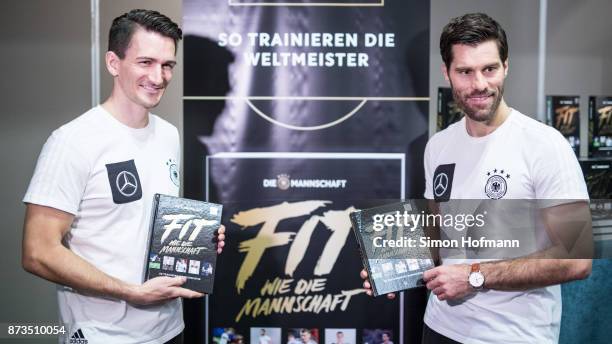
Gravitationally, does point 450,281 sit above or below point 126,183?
below

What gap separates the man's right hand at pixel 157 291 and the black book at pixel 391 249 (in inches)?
Answer: 25.8

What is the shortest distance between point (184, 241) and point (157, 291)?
0.70 ft

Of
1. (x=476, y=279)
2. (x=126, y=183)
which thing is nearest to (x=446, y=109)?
(x=476, y=279)

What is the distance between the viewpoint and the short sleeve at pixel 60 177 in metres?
2.04

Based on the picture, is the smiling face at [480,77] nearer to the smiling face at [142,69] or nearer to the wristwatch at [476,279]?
the wristwatch at [476,279]

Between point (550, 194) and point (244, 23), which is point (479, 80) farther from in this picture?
point (244, 23)

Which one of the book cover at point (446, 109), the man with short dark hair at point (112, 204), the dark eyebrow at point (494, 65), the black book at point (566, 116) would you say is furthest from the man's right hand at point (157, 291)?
the black book at point (566, 116)

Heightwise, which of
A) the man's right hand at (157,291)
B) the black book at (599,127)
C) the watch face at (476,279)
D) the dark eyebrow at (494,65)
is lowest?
the man's right hand at (157,291)

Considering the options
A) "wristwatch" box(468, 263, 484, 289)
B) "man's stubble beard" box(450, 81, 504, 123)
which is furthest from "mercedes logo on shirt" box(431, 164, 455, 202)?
"wristwatch" box(468, 263, 484, 289)

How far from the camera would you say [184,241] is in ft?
7.53

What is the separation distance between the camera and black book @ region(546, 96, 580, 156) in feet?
10.2

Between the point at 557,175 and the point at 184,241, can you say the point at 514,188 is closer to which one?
the point at 557,175

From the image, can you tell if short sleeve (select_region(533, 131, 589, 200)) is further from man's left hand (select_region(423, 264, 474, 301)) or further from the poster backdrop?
the poster backdrop

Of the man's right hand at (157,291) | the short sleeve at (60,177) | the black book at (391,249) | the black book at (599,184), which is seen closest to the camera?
the short sleeve at (60,177)
